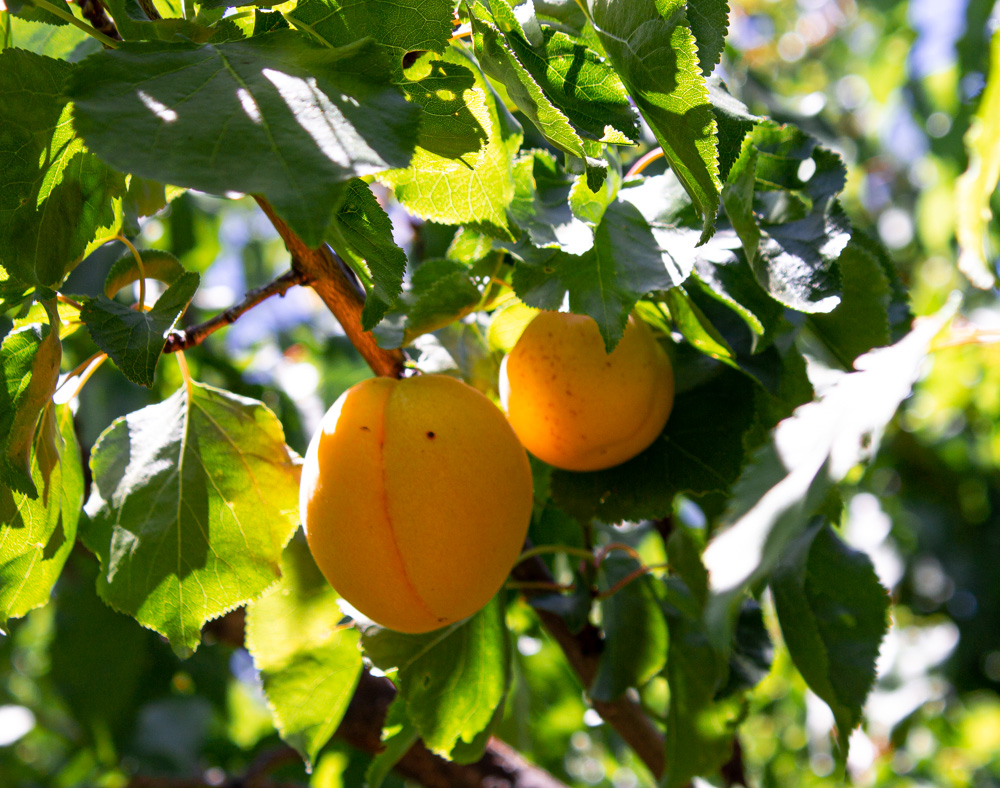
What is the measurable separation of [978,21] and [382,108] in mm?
1781

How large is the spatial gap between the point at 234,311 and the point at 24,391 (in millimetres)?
185

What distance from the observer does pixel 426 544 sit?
715mm

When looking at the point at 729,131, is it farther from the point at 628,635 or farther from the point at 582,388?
the point at 628,635

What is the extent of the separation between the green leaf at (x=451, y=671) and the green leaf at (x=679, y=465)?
6.3 inches

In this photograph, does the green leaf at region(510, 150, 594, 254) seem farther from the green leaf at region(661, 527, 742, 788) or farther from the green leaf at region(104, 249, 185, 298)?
the green leaf at region(661, 527, 742, 788)

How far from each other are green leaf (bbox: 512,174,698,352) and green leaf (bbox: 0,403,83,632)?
451 mm

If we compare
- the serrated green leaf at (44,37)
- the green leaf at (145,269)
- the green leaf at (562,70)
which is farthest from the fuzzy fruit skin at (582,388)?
the serrated green leaf at (44,37)

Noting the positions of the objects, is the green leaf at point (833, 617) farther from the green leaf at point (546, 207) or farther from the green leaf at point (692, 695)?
the green leaf at point (546, 207)

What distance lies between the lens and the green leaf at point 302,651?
3.11ft

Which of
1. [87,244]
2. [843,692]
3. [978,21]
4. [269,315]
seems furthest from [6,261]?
[269,315]

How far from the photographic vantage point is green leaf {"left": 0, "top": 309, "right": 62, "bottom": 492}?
2.17 ft

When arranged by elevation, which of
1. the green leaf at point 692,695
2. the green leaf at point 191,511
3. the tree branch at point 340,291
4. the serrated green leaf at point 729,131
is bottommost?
the green leaf at point 692,695

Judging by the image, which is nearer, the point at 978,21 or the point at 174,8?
the point at 174,8

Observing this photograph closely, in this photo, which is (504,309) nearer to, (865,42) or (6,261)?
(6,261)
